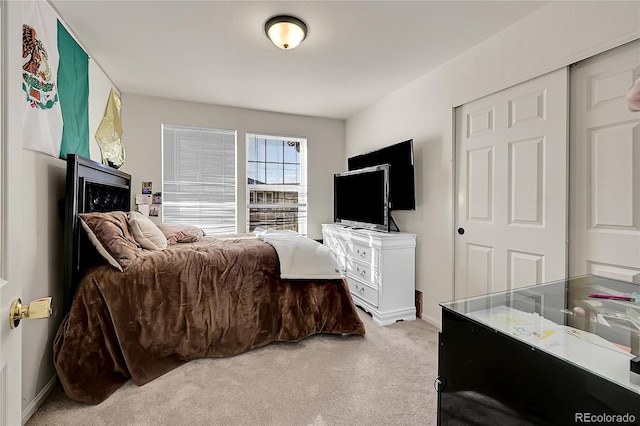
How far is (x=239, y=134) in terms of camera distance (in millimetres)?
4031

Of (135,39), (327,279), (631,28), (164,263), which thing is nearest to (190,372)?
(164,263)

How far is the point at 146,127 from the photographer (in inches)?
142

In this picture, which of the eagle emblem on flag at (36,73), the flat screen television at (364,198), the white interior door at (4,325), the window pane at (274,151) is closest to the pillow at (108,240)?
the eagle emblem on flag at (36,73)

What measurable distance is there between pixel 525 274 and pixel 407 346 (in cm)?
105

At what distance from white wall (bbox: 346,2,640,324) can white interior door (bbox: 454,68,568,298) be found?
11 centimetres

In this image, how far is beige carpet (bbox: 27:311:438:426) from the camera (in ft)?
5.19

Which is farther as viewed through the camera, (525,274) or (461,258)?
(461,258)

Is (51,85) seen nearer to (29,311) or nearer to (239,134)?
(29,311)

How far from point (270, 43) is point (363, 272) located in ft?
7.76

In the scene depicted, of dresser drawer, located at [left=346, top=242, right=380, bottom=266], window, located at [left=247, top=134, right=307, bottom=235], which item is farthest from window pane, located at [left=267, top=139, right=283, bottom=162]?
dresser drawer, located at [left=346, top=242, right=380, bottom=266]

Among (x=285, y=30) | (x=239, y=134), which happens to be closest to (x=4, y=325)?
(x=285, y=30)

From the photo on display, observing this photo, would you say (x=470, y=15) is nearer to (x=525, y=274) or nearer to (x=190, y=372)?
(x=525, y=274)

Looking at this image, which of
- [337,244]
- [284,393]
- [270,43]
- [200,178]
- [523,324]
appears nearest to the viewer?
[523,324]

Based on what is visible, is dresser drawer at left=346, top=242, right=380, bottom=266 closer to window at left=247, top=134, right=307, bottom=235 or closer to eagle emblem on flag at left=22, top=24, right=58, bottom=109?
window at left=247, top=134, right=307, bottom=235
